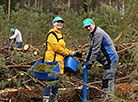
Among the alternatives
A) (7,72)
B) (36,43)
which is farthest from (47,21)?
(7,72)

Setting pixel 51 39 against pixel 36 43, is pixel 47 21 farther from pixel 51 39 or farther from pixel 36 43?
pixel 51 39

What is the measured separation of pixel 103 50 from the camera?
3.56m

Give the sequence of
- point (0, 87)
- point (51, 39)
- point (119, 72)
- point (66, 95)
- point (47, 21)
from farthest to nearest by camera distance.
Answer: point (47, 21) < point (119, 72) < point (0, 87) < point (66, 95) < point (51, 39)

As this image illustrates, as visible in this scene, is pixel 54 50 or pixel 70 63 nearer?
pixel 54 50

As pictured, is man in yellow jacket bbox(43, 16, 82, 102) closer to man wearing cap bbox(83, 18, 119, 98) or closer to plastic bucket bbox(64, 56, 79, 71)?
plastic bucket bbox(64, 56, 79, 71)

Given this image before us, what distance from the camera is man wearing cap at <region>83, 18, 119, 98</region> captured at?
3461 mm

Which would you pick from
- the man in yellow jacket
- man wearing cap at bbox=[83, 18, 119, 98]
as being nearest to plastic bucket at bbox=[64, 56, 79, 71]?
the man in yellow jacket

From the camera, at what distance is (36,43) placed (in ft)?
39.5

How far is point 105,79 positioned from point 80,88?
79cm

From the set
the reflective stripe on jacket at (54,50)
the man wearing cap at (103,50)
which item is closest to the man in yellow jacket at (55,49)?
the reflective stripe on jacket at (54,50)

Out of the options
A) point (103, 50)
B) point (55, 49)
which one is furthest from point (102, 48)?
point (55, 49)

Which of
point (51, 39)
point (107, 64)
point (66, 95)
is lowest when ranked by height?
point (66, 95)

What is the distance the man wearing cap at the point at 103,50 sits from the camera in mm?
3461

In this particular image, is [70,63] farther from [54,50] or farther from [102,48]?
[102,48]
